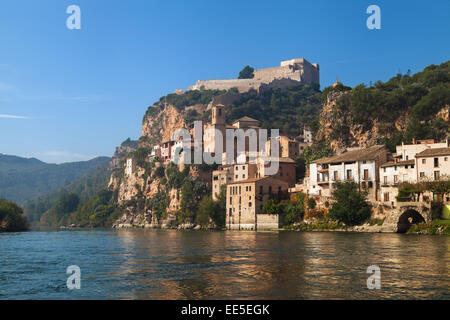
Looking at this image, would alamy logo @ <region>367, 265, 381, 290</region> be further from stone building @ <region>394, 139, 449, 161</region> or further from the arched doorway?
stone building @ <region>394, 139, 449, 161</region>

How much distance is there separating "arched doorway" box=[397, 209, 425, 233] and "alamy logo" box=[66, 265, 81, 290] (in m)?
37.0

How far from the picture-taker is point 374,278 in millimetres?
20719

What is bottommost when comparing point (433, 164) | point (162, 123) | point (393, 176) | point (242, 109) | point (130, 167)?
point (393, 176)

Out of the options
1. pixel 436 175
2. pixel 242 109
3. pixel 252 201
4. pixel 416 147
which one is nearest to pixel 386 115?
pixel 416 147

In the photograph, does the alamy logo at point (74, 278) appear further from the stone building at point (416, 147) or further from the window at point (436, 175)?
the stone building at point (416, 147)

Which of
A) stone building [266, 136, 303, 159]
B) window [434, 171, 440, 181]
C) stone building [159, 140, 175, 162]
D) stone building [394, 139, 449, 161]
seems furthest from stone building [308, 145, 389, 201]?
stone building [159, 140, 175, 162]

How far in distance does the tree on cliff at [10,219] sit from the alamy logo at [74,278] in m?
57.7

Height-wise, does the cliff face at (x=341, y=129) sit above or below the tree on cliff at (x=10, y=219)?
above

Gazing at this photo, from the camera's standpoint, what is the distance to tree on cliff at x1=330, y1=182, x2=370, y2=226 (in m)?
57.4

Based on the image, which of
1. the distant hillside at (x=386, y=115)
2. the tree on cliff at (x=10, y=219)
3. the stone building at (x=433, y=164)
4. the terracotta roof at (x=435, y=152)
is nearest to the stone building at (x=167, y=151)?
the tree on cliff at (x=10, y=219)

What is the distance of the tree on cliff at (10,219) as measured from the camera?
7812 cm

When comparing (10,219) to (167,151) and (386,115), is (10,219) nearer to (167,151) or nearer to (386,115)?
(167,151)

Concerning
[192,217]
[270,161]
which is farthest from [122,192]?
[270,161]

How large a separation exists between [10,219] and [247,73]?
4075 inches
